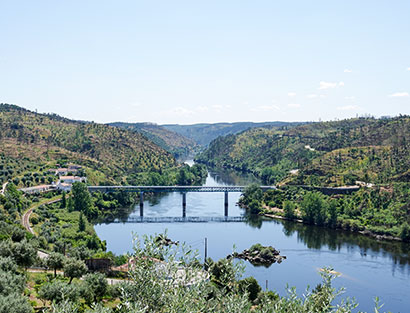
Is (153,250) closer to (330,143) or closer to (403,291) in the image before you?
(403,291)

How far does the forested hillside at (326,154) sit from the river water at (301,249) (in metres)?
23.2

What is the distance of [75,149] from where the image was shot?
124312 mm

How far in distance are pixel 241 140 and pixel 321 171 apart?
10014 centimetres

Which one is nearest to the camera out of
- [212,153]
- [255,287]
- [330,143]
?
[255,287]

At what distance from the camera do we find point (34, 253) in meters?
32.7

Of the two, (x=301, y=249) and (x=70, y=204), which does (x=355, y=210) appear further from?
(x=70, y=204)

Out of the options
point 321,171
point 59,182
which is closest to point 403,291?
point 321,171

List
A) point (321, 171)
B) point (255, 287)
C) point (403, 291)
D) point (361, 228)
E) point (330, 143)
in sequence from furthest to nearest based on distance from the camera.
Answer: point (330, 143), point (321, 171), point (361, 228), point (403, 291), point (255, 287)

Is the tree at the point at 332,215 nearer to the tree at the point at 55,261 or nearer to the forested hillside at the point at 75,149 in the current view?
the tree at the point at 55,261

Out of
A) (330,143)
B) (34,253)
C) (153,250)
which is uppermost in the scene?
(330,143)

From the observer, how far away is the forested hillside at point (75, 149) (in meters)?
96.8

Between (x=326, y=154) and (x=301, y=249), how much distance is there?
54.4m

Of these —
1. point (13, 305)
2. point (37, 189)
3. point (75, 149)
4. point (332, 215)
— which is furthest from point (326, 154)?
point (13, 305)

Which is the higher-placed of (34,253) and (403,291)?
(34,253)
